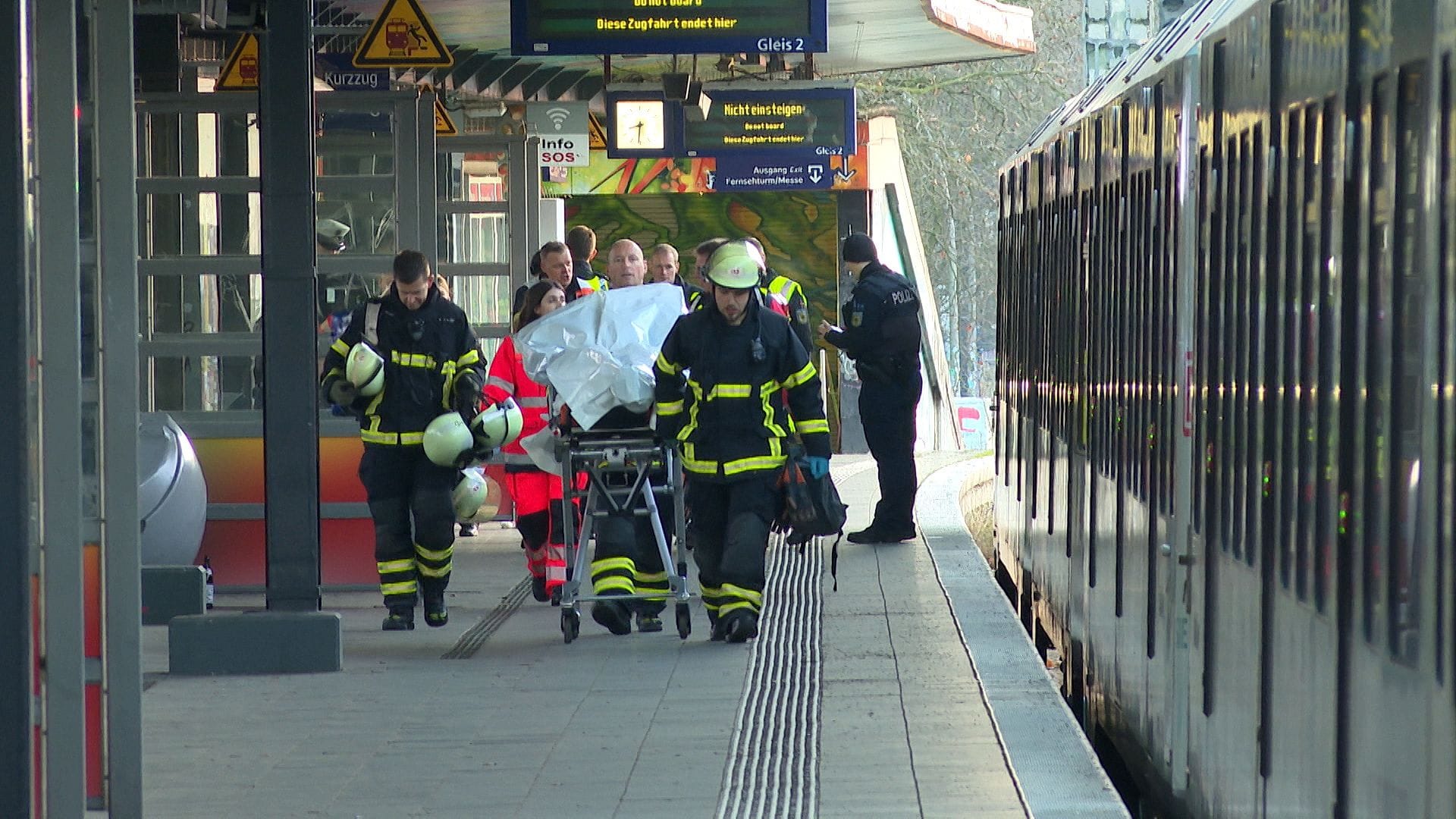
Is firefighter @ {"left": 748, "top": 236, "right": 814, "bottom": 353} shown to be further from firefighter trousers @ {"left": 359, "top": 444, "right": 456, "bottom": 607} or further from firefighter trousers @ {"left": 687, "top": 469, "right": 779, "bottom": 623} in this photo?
firefighter trousers @ {"left": 359, "top": 444, "right": 456, "bottom": 607}

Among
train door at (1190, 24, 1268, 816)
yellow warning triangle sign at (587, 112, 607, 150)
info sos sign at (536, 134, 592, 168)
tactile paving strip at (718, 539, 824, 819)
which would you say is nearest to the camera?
train door at (1190, 24, 1268, 816)

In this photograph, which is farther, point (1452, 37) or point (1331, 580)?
point (1331, 580)

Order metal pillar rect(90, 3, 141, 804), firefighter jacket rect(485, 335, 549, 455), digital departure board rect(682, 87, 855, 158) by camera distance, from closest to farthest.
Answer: metal pillar rect(90, 3, 141, 804), firefighter jacket rect(485, 335, 549, 455), digital departure board rect(682, 87, 855, 158)

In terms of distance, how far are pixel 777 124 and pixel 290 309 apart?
30.7 feet

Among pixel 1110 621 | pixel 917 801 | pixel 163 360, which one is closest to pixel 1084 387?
pixel 1110 621

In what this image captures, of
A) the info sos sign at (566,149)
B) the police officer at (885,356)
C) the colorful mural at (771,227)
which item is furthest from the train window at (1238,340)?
the colorful mural at (771,227)

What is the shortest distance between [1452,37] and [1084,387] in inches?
215

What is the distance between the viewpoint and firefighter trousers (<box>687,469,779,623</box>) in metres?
9.67

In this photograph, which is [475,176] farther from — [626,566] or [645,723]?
[645,723]

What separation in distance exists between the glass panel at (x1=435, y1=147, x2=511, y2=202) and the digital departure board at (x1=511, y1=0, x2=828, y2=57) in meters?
1.19

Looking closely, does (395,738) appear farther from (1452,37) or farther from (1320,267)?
(1452,37)

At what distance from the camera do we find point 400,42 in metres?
12.1

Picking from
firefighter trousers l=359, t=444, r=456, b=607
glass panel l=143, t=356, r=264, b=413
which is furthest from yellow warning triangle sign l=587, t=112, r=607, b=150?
firefighter trousers l=359, t=444, r=456, b=607

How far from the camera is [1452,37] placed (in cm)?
334
